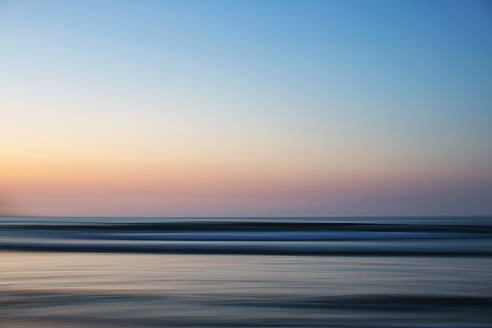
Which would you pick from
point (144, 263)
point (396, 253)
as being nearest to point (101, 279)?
point (144, 263)

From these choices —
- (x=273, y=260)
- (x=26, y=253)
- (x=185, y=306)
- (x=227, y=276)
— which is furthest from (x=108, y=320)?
(x=26, y=253)

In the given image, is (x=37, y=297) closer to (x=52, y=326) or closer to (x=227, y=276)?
(x=52, y=326)

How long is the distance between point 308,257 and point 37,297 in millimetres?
7158

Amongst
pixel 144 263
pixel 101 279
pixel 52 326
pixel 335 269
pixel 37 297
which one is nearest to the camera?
pixel 52 326

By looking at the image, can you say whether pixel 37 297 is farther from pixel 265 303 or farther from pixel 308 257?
pixel 308 257

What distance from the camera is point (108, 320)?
18.5ft

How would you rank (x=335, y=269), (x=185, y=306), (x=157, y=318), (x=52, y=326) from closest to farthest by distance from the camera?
(x=52, y=326) → (x=157, y=318) → (x=185, y=306) → (x=335, y=269)

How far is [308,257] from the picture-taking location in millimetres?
12625

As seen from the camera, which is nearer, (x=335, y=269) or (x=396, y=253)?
(x=335, y=269)

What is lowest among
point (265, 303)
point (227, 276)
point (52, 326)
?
point (52, 326)

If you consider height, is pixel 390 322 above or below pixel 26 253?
below

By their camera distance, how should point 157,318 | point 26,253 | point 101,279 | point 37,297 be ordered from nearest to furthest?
point 157,318 → point 37,297 → point 101,279 → point 26,253

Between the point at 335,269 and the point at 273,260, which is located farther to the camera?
the point at 273,260

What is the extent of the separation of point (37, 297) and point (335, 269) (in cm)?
550
